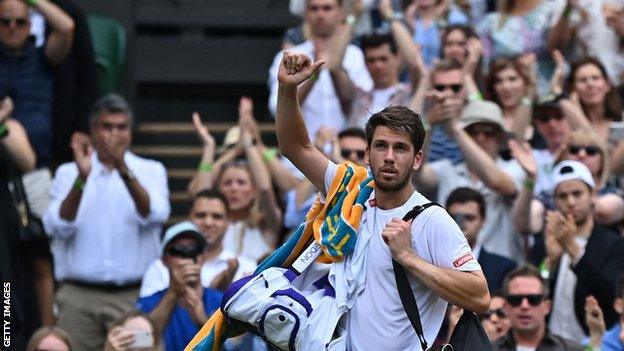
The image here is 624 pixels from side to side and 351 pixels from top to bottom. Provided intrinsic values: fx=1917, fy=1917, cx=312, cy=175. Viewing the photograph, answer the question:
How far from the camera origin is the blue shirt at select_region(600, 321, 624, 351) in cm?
1130

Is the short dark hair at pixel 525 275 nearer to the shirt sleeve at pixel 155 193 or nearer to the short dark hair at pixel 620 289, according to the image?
the short dark hair at pixel 620 289

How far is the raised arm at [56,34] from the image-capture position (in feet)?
48.1

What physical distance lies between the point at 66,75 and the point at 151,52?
3088 mm

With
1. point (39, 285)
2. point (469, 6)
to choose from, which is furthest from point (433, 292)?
point (469, 6)

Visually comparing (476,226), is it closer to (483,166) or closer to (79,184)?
(483,166)

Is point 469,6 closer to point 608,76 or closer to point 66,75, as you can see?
point 608,76

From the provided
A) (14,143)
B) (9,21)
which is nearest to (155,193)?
(14,143)

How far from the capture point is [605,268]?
483 inches

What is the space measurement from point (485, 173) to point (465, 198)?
573 millimetres

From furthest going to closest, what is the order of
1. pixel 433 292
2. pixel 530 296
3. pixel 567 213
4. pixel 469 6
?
pixel 469 6 < pixel 567 213 < pixel 530 296 < pixel 433 292

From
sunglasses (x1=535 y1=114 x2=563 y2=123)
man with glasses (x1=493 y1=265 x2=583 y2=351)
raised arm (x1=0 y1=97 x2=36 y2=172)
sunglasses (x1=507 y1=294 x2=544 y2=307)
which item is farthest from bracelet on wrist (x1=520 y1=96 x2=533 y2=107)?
raised arm (x1=0 y1=97 x2=36 y2=172)

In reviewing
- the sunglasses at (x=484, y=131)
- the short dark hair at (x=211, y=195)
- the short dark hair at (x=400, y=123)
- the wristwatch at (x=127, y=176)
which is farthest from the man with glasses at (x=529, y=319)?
the short dark hair at (x=400, y=123)

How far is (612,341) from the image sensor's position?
11352 mm

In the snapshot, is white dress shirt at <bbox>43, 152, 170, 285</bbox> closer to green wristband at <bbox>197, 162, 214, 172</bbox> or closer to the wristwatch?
the wristwatch
